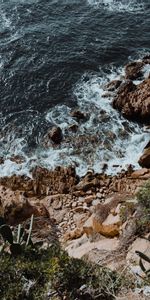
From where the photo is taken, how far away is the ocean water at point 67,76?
21578mm

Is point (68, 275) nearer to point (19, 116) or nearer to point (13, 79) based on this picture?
point (19, 116)

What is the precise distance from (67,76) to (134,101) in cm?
552

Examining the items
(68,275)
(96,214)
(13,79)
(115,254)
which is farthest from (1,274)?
(13,79)

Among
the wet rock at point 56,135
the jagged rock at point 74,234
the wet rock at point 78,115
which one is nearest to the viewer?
the jagged rock at point 74,234

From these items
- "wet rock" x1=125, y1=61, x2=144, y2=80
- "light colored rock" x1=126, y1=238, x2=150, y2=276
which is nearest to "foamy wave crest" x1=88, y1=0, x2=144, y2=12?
"wet rock" x1=125, y1=61, x2=144, y2=80

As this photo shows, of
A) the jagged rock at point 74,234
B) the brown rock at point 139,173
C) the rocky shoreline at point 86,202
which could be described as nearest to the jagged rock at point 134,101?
the rocky shoreline at point 86,202

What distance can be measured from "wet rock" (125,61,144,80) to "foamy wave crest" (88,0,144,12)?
7.97 metres

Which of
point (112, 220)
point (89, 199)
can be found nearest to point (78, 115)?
point (89, 199)

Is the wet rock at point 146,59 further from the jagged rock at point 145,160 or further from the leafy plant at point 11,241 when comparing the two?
the leafy plant at point 11,241

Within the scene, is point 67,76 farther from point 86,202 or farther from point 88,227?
point 88,227

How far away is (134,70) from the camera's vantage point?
2556 cm

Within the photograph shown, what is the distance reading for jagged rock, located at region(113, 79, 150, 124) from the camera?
73.2 ft

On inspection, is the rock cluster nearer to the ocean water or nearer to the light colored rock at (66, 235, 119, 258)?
the ocean water

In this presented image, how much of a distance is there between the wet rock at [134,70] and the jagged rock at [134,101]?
1714 millimetres
